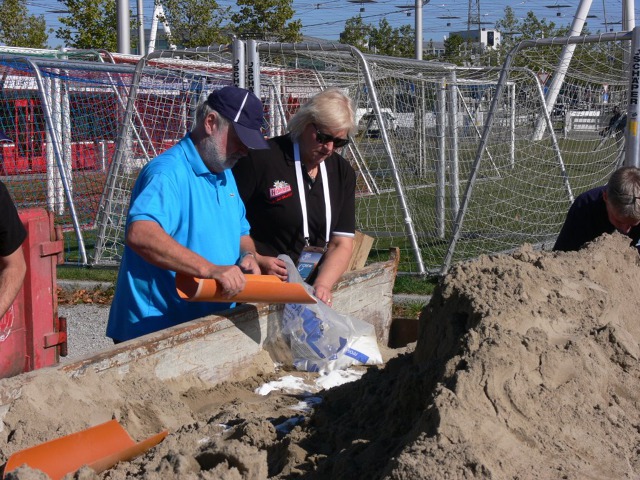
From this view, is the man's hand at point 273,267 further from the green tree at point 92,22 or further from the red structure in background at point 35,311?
the green tree at point 92,22

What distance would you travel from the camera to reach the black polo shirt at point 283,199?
15.3 feet

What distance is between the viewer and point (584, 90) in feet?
41.3

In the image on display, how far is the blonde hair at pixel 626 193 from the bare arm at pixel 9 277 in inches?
126

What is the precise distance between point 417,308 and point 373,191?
296 inches

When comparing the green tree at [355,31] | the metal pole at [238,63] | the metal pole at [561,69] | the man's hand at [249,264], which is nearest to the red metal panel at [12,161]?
the metal pole at [238,63]

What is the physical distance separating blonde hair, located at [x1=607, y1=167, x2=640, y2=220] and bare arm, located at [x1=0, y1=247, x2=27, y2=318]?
3200mm

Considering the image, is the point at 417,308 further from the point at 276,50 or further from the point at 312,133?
the point at 312,133

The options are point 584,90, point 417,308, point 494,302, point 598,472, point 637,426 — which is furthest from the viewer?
point 584,90

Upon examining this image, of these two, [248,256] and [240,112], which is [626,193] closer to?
[248,256]

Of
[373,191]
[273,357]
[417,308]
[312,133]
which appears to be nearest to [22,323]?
[273,357]

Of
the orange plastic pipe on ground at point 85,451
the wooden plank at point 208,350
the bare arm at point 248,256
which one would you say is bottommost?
the orange plastic pipe on ground at point 85,451

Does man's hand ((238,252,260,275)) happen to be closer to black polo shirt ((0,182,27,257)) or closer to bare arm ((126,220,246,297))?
bare arm ((126,220,246,297))

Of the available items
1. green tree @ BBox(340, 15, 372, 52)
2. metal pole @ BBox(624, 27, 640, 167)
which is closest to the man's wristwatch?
metal pole @ BBox(624, 27, 640, 167)

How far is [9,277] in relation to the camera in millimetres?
3566
